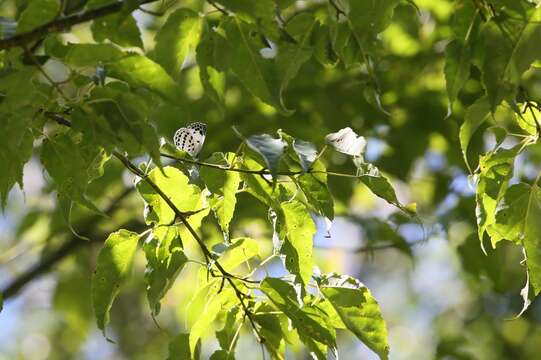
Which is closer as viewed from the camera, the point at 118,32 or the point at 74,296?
the point at 118,32

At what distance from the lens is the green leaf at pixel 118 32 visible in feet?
3.24

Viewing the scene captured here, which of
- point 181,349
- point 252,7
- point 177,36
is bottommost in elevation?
point 181,349

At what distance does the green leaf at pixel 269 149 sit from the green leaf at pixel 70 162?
19 centimetres

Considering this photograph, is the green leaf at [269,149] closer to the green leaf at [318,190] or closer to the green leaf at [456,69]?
the green leaf at [318,190]

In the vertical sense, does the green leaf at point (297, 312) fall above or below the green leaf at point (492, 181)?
below

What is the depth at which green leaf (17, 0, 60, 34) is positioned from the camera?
0.87m

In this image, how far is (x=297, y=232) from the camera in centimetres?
98

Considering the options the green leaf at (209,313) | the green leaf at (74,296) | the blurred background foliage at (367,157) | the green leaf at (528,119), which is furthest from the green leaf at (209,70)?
the green leaf at (74,296)

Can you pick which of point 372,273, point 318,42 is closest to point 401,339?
point 372,273

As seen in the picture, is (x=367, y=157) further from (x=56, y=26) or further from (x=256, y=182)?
(x=56, y=26)

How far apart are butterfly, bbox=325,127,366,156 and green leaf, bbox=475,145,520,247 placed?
0.50 ft

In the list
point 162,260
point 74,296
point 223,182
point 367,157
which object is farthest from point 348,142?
point 74,296

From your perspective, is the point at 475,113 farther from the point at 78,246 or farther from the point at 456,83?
the point at 78,246

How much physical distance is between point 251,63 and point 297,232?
20 cm
